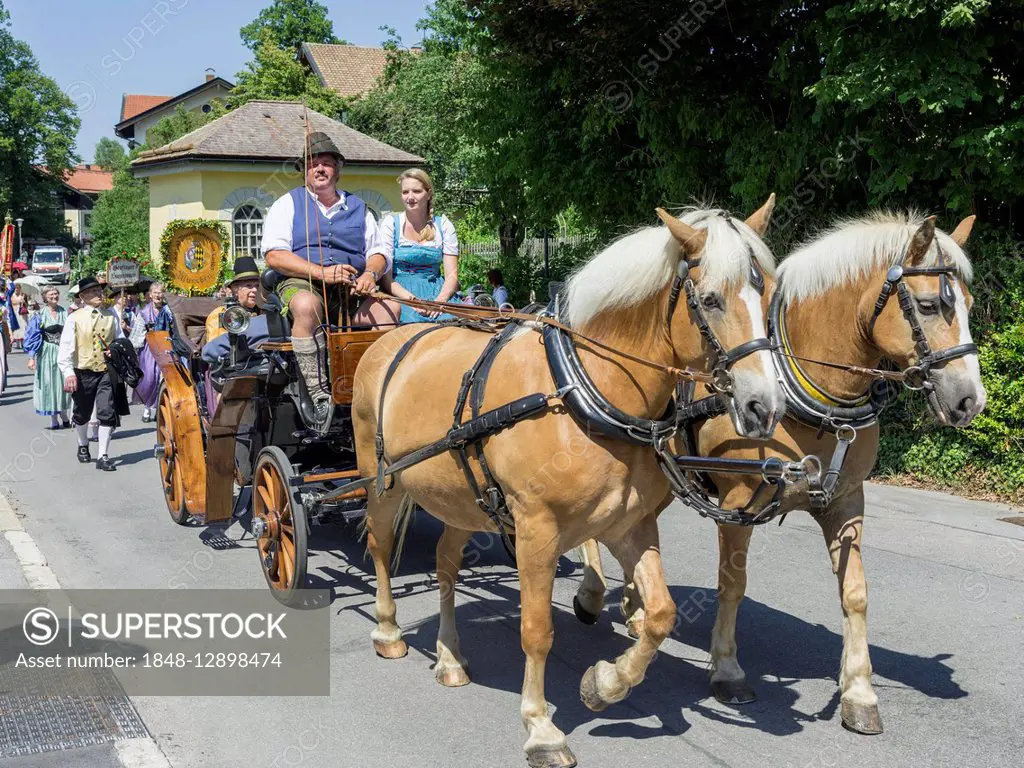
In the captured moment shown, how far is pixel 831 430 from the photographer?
170 inches

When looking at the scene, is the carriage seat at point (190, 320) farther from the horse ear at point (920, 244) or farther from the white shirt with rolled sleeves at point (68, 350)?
the horse ear at point (920, 244)

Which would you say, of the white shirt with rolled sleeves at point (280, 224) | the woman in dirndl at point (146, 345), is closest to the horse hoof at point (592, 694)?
the white shirt with rolled sleeves at point (280, 224)

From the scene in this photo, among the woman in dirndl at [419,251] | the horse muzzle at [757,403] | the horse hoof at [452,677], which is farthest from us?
the woman in dirndl at [419,251]

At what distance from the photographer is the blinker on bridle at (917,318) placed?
162 inches

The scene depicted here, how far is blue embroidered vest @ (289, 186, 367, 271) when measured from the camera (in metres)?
5.94

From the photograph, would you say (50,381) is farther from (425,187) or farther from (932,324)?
(932,324)

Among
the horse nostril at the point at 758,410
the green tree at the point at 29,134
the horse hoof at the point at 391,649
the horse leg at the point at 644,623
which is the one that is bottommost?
the horse hoof at the point at 391,649

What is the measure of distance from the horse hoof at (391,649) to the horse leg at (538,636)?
1310 millimetres

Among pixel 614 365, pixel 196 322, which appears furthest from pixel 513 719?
pixel 196 322

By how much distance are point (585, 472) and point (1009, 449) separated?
20.9ft

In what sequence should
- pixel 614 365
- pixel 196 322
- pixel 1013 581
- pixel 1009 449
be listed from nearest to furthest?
1. pixel 614 365
2. pixel 1013 581
3. pixel 1009 449
4. pixel 196 322

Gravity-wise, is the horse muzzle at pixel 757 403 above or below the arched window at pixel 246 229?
below

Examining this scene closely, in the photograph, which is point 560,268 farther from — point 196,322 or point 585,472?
point 585,472

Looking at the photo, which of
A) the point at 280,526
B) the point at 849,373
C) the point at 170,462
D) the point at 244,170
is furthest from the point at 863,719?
the point at 244,170
